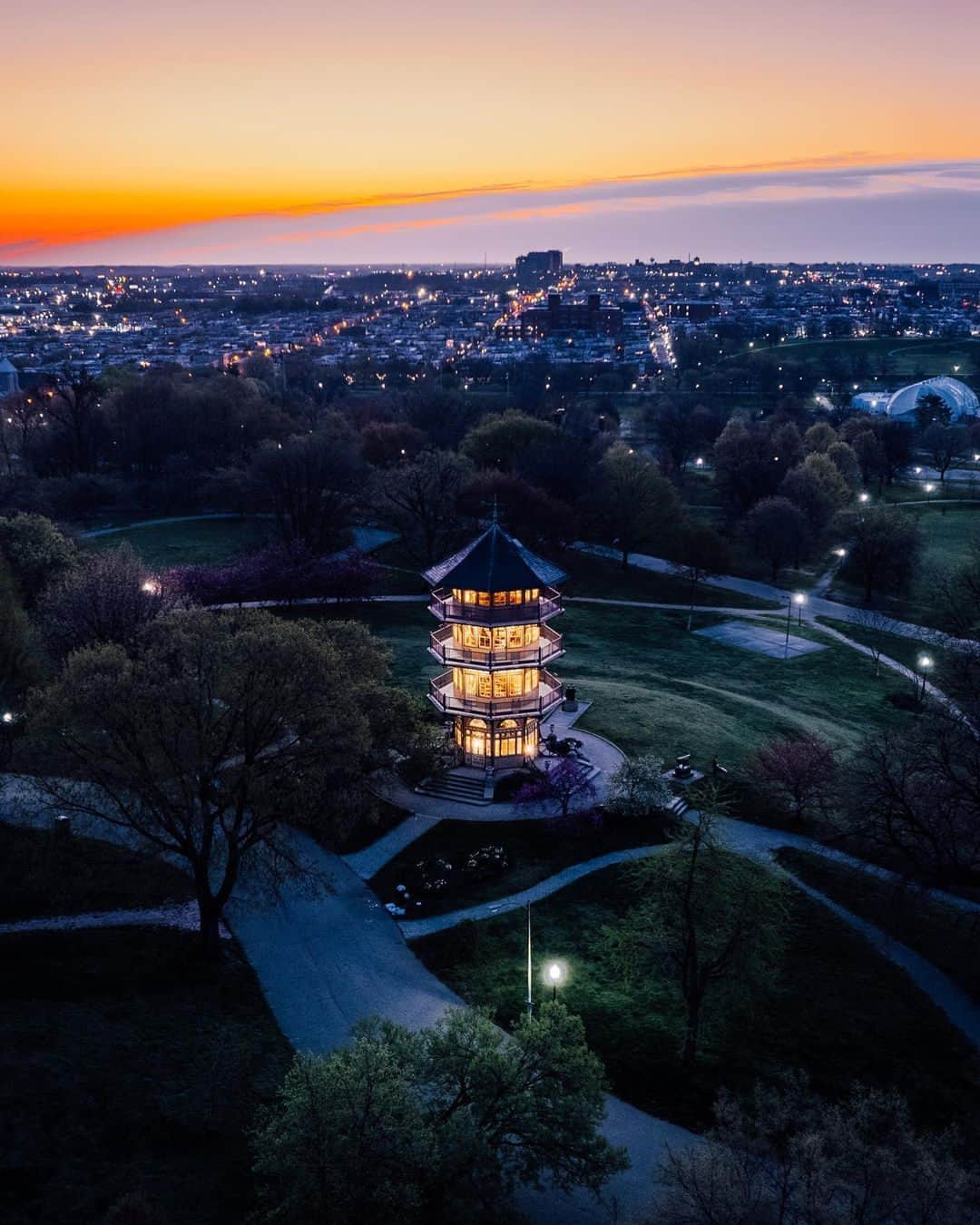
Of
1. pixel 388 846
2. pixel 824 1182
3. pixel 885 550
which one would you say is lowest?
pixel 388 846

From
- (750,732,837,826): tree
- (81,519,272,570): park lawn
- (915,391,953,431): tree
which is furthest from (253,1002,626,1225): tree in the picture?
(915,391,953,431): tree

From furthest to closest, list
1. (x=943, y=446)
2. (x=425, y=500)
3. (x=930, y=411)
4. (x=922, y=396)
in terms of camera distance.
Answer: (x=922, y=396)
(x=930, y=411)
(x=943, y=446)
(x=425, y=500)

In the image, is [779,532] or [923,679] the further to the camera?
[779,532]

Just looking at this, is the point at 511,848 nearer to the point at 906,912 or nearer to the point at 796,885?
the point at 796,885

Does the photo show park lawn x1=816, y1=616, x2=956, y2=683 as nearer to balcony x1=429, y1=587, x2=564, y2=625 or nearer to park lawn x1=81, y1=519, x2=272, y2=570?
balcony x1=429, y1=587, x2=564, y2=625

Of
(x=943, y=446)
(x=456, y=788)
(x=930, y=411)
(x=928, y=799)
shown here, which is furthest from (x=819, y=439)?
(x=928, y=799)

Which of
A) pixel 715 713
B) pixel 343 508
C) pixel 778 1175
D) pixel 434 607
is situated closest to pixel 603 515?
pixel 343 508

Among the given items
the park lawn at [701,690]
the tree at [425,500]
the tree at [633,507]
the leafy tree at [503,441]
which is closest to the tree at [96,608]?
the park lawn at [701,690]

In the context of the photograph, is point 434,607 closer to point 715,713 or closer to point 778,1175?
point 715,713

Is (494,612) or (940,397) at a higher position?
(494,612)
